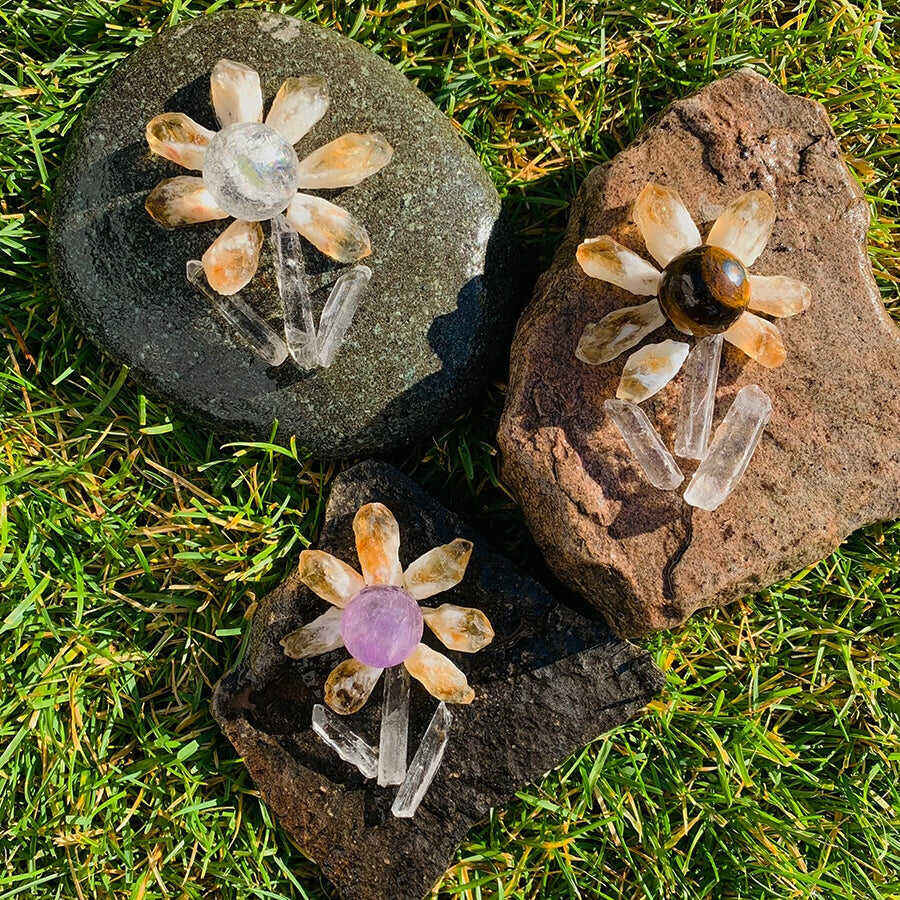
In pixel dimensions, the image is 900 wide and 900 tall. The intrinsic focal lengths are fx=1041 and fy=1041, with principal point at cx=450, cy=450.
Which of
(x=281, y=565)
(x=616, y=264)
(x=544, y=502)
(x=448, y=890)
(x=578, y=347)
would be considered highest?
(x=616, y=264)

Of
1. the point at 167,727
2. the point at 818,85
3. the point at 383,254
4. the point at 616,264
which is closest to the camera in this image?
the point at 616,264

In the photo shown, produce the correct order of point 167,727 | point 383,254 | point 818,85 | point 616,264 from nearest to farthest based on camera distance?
point 616,264, point 383,254, point 167,727, point 818,85

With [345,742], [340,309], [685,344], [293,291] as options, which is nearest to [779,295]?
[685,344]

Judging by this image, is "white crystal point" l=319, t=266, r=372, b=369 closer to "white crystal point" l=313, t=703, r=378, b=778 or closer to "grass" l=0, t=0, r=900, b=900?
"grass" l=0, t=0, r=900, b=900

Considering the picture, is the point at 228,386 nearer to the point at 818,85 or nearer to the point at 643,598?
the point at 643,598

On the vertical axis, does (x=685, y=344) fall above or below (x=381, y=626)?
above

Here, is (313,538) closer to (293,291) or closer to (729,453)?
(293,291)

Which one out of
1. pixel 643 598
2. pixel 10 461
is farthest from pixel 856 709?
pixel 10 461

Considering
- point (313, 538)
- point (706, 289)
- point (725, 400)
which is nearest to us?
point (706, 289)
